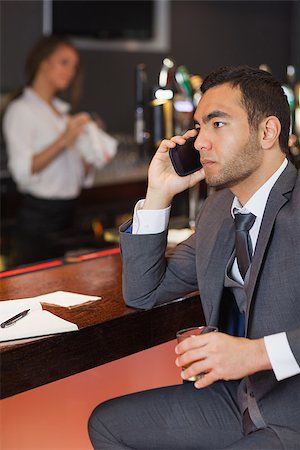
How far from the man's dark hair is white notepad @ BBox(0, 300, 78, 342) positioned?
0.69 meters

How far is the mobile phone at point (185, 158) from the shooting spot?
2.43m

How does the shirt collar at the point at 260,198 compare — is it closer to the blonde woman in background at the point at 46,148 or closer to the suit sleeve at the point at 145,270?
the suit sleeve at the point at 145,270

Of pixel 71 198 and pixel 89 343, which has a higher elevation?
pixel 89 343

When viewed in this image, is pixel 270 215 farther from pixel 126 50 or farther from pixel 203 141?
pixel 126 50

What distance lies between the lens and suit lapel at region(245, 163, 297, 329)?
2.06 meters

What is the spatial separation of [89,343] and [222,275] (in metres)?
0.40

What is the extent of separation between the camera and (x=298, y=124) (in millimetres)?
4539

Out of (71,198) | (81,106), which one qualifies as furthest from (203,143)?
(81,106)

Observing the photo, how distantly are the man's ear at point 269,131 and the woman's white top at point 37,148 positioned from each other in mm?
2838

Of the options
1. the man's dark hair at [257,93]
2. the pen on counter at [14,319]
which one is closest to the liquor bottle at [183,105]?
the man's dark hair at [257,93]

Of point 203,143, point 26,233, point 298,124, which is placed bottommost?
point 26,233

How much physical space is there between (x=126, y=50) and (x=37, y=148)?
2.20 meters

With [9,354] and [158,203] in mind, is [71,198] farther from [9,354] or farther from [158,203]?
[9,354]

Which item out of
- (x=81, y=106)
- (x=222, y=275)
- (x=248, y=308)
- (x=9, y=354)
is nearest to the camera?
(x=9, y=354)
